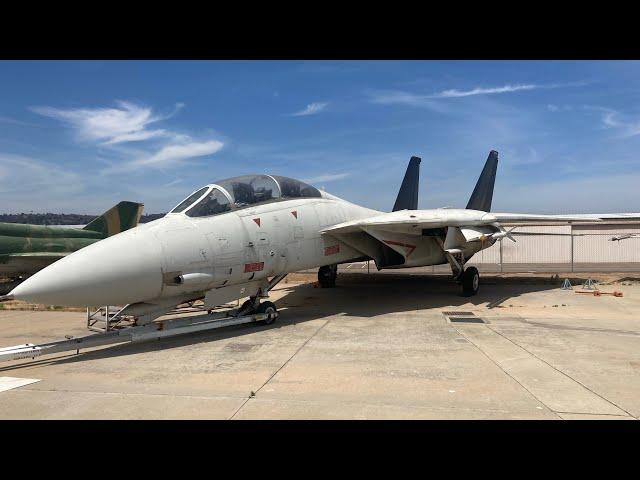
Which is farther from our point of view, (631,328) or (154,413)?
(631,328)

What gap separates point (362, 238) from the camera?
12.3 meters

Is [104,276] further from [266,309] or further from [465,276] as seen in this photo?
[465,276]

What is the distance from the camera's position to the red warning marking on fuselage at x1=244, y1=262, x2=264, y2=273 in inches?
352

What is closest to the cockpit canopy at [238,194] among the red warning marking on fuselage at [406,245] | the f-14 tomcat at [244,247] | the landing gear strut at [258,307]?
the f-14 tomcat at [244,247]

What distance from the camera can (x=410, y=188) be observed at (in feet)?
64.9

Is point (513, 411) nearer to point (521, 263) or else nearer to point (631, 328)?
point (631, 328)

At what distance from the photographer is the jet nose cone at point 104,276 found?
6445 mm

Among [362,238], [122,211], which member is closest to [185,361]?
[362,238]

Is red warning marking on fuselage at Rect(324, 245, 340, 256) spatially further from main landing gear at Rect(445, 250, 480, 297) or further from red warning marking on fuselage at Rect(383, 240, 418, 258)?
main landing gear at Rect(445, 250, 480, 297)

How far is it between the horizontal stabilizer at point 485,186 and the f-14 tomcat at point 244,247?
4.18 meters

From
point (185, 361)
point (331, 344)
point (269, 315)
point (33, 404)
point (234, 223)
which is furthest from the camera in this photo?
point (269, 315)

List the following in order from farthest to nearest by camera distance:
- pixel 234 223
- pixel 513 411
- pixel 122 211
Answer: pixel 122 211
pixel 234 223
pixel 513 411

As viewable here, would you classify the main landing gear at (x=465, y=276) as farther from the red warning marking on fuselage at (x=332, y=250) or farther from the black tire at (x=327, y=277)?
the black tire at (x=327, y=277)
